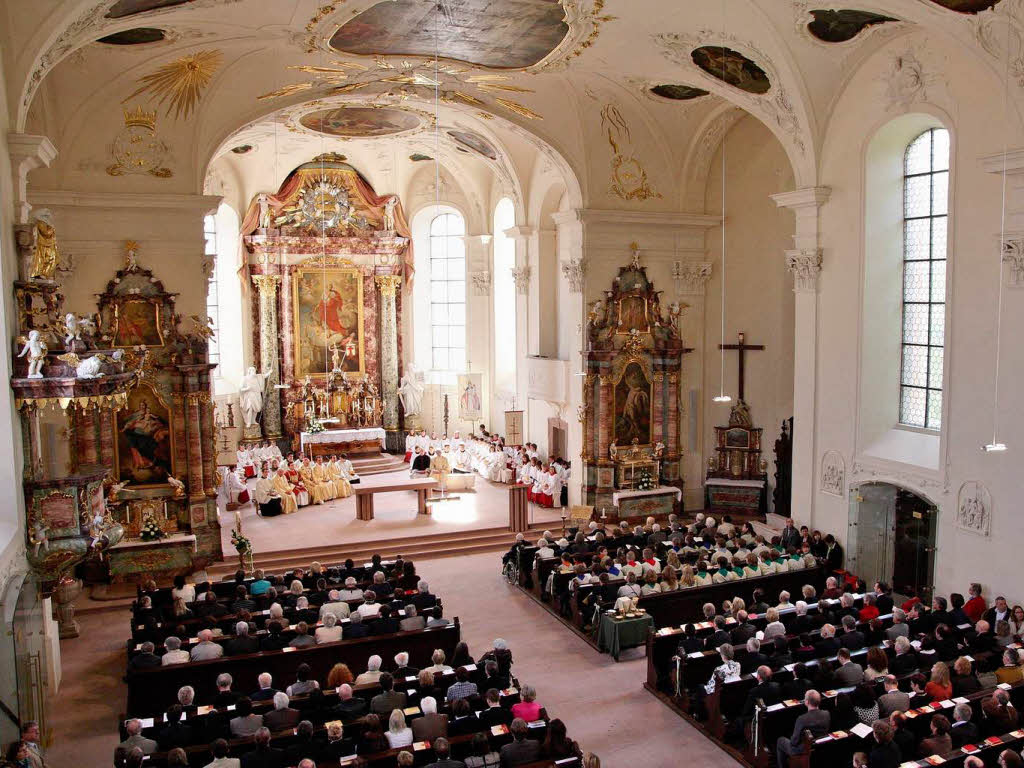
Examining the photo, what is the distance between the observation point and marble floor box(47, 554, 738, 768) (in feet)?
35.4

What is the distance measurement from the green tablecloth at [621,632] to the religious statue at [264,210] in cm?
1868

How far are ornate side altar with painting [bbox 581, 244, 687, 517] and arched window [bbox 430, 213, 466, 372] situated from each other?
30.3 feet

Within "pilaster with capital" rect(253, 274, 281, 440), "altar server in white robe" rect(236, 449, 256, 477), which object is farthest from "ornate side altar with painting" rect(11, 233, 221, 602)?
"pilaster with capital" rect(253, 274, 281, 440)

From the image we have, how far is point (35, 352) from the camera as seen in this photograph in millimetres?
10781

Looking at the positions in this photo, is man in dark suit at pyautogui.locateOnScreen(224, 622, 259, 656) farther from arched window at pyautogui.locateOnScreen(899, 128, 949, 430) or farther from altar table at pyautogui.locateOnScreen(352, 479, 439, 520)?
arched window at pyautogui.locateOnScreen(899, 128, 949, 430)

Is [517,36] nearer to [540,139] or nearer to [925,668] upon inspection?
[540,139]

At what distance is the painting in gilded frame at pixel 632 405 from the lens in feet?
71.1

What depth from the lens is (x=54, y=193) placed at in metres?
16.8

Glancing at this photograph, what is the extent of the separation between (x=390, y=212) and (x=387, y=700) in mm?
21086

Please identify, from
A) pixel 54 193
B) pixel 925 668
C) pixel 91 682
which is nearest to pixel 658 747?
pixel 925 668

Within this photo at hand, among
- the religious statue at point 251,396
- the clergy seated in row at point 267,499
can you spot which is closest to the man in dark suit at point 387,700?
the clergy seated in row at point 267,499

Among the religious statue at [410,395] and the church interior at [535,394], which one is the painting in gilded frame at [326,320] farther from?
the religious statue at [410,395]

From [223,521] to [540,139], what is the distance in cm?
1235

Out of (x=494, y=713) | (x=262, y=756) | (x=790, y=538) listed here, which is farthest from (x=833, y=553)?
(x=262, y=756)
